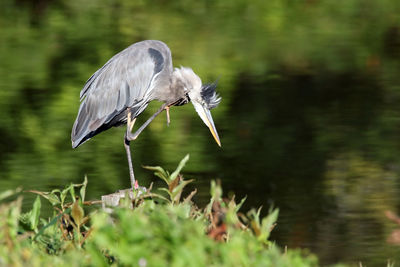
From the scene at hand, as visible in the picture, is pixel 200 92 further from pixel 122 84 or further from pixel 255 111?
pixel 255 111

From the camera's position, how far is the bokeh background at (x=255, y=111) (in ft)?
24.8

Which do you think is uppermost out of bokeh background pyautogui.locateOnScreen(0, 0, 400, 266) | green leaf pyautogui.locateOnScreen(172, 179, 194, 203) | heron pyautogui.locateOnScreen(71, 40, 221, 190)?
green leaf pyautogui.locateOnScreen(172, 179, 194, 203)

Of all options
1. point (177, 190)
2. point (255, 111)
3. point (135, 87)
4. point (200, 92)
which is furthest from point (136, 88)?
point (255, 111)

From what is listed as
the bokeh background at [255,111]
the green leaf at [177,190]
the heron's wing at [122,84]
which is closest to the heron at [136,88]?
the heron's wing at [122,84]

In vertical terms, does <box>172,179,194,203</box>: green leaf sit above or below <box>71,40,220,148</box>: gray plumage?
above

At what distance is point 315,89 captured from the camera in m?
10.5

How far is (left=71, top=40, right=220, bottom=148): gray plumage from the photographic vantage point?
223 inches

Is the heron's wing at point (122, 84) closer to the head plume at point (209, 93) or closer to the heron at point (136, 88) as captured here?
the heron at point (136, 88)

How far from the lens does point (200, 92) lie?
5.64m

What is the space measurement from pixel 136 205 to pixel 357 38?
10031 mm

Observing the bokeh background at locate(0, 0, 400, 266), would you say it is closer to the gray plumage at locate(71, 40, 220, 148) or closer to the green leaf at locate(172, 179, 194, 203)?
the gray plumage at locate(71, 40, 220, 148)

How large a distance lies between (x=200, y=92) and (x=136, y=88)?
1.57ft

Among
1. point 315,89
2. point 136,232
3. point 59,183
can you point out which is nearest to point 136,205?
point 136,232

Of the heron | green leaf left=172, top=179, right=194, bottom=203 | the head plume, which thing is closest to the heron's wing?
the heron
